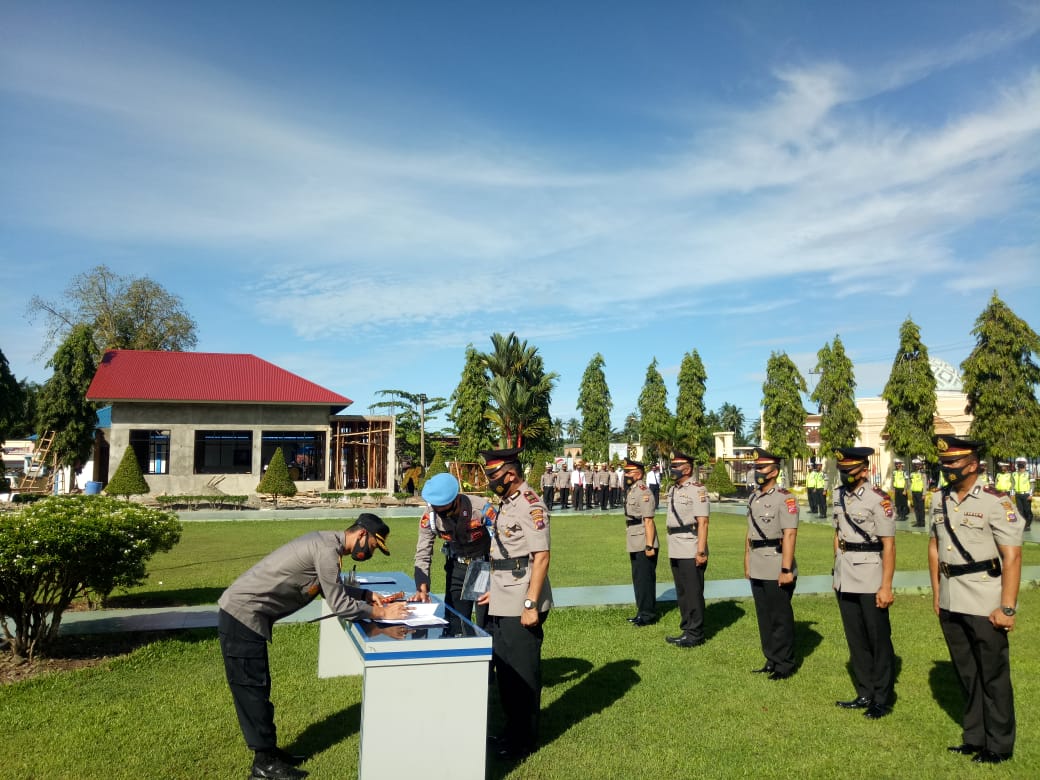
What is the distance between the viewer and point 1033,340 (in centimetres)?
2761

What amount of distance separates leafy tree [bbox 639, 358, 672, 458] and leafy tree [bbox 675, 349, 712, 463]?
1.01 meters

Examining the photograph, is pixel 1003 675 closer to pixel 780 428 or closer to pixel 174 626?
pixel 174 626

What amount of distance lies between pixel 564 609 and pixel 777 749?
4.33m

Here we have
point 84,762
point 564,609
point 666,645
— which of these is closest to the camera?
point 84,762

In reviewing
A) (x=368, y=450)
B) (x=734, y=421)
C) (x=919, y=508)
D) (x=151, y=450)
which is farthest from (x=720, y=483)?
(x=734, y=421)

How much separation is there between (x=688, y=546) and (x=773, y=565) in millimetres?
1277

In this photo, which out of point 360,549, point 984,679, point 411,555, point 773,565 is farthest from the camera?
point 411,555

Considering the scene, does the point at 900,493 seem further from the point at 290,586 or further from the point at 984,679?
the point at 290,586

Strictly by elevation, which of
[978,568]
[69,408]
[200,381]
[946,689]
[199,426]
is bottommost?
[946,689]

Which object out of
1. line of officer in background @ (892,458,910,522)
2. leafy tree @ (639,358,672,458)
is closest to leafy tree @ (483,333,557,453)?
leafy tree @ (639,358,672,458)

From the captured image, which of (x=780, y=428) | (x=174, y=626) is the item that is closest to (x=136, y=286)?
(x=780, y=428)

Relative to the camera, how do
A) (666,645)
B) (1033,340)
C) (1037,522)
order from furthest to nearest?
(1033,340) < (1037,522) < (666,645)

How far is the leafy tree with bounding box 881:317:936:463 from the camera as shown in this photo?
29234 millimetres

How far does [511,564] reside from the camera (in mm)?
4977
